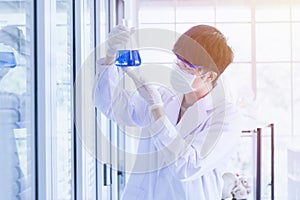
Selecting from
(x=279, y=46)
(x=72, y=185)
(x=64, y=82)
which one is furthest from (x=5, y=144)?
(x=279, y=46)

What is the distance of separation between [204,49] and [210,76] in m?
0.12

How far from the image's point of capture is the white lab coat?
144cm

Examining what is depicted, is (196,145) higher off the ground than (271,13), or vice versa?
(271,13)

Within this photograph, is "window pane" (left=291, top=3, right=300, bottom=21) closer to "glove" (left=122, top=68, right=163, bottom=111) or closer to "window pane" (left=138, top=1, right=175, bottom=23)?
"window pane" (left=138, top=1, right=175, bottom=23)

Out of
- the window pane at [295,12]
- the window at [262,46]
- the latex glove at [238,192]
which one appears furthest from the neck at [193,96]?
the window pane at [295,12]

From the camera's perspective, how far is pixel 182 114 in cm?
161

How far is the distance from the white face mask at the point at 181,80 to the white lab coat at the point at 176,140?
5cm

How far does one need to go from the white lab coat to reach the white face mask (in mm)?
47

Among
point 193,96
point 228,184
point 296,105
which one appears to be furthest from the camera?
point 296,105

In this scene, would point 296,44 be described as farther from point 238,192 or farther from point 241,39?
point 238,192

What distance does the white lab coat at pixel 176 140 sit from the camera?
1443 mm

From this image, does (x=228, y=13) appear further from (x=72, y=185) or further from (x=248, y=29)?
(x=72, y=185)

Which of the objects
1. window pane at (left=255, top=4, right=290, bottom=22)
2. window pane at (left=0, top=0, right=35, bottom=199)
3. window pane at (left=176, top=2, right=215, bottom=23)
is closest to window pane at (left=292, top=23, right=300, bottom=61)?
window pane at (left=255, top=4, right=290, bottom=22)

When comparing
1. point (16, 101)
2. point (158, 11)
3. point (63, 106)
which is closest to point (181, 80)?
point (63, 106)
